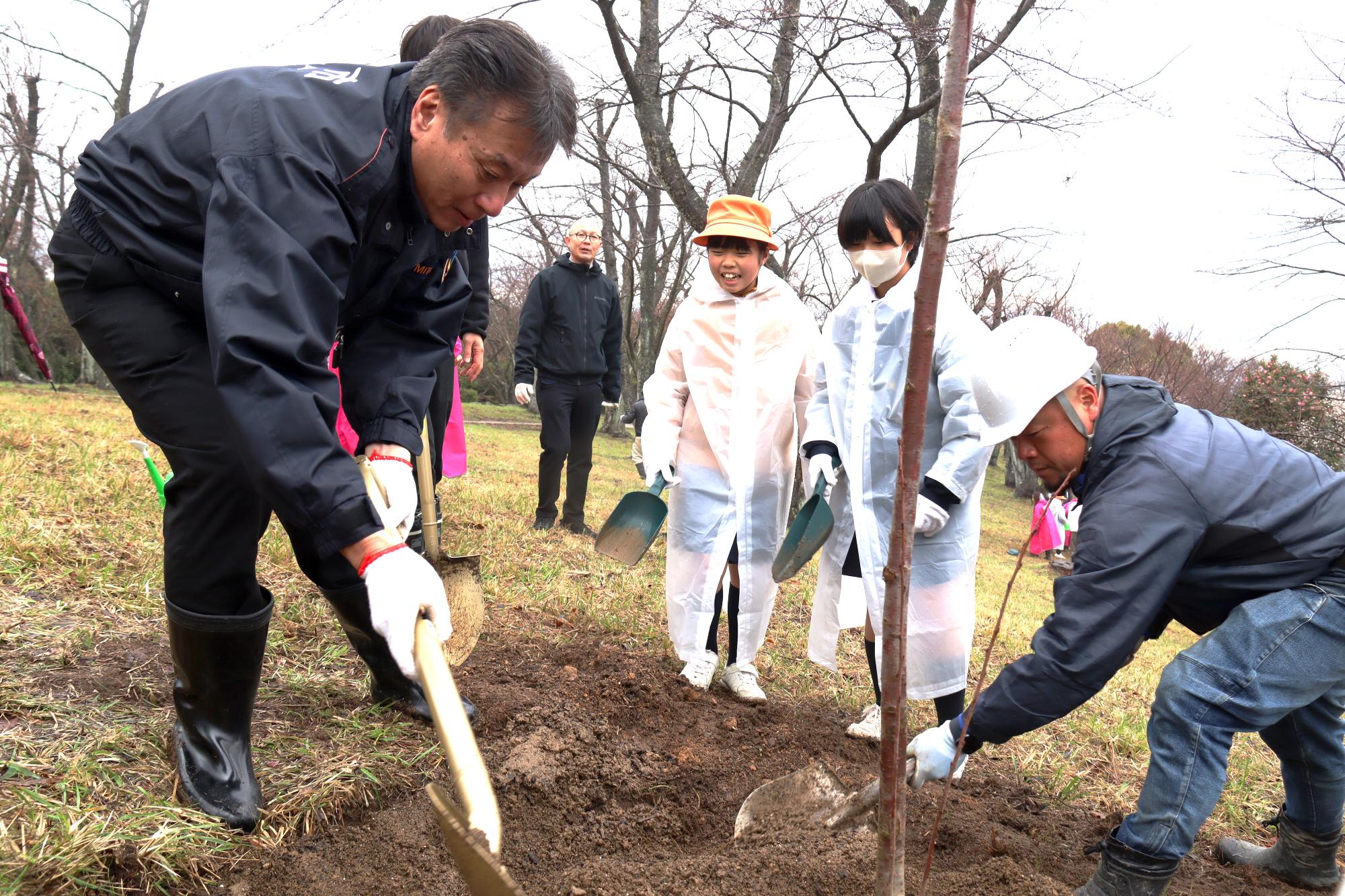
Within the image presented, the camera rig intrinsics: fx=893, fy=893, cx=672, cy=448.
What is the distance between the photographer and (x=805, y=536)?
3.05 meters

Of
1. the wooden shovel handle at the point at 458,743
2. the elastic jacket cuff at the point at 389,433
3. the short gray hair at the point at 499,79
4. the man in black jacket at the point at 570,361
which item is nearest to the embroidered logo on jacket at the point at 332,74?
the short gray hair at the point at 499,79

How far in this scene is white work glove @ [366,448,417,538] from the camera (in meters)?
2.12

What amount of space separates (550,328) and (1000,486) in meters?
24.3

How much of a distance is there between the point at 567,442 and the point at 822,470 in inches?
126

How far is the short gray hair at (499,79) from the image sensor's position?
1632 millimetres

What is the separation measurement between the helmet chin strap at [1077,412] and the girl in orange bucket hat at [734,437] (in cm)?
135

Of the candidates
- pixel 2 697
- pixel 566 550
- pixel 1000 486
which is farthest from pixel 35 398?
pixel 1000 486

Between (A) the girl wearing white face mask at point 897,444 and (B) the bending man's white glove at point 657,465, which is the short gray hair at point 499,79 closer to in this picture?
(A) the girl wearing white face mask at point 897,444

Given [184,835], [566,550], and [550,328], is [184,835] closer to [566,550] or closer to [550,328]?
[566,550]

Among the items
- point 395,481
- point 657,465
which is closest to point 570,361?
point 657,465

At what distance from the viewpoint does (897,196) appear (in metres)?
2.79

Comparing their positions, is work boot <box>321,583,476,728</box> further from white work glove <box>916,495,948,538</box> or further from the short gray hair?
white work glove <box>916,495,948,538</box>

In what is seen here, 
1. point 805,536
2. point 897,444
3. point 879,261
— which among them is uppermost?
point 879,261

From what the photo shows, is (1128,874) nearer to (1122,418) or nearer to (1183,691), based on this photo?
(1183,691)
